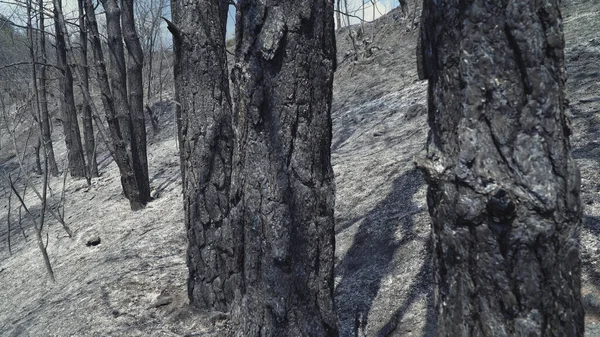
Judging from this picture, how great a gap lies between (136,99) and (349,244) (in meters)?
4.58

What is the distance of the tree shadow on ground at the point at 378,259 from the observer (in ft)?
10.3

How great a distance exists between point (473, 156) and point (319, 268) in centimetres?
128

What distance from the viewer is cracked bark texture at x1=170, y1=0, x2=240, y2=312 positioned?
3.79m

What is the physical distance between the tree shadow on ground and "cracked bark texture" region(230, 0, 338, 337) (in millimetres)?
650

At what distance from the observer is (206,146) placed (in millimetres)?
3781

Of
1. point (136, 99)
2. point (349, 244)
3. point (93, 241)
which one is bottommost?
point (93, 241)

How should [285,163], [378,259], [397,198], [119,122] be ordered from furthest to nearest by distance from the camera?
[119,122]
[397,198]
[378,259]
[285,163]

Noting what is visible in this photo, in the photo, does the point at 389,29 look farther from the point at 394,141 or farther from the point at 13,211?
the point at 13,211

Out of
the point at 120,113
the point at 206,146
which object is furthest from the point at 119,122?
the point at 206,146

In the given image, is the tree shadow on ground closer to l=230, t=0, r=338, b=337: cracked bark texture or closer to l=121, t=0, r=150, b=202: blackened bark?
l=230, t=0, r=338, b=337: cracked bark texture

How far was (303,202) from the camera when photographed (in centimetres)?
247

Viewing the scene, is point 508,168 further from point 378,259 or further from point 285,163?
point 378,259

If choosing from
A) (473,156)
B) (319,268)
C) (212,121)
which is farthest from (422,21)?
(212,121)

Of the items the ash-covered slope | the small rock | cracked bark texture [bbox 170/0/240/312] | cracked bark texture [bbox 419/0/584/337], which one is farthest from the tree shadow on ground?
the small rock
